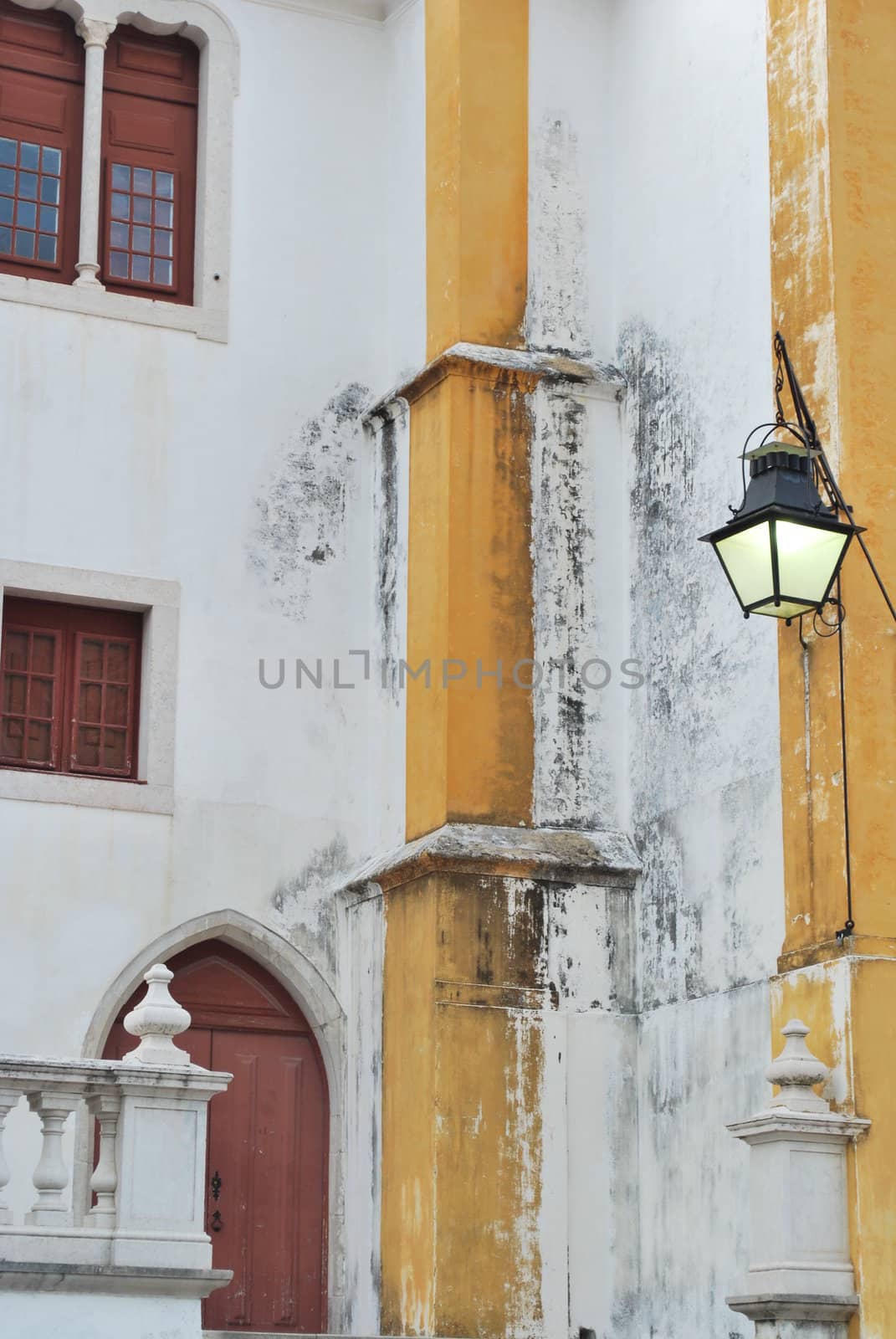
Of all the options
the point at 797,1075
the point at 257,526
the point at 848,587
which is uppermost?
the point at 257,526

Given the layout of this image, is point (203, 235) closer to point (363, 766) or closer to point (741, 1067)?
point (363, 766)

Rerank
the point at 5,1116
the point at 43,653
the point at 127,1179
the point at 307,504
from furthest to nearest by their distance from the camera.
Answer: the point at 307,504
the point at 43,653
the point at 5,1116
the point at 127,1179

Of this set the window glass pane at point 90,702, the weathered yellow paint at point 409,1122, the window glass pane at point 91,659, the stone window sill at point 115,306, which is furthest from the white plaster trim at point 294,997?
the stone window sill at point 115,306

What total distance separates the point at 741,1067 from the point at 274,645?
444 centimetres

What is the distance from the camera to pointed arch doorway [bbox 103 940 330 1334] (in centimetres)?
1451

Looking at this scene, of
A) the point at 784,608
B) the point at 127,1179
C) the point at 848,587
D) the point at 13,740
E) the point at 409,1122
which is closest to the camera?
the point at 127,1179

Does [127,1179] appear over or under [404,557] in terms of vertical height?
under

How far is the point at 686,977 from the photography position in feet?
45.1

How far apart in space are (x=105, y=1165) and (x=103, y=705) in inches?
198

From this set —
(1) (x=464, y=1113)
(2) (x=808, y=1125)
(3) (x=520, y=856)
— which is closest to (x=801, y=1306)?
(2) (x=808, y=1125)

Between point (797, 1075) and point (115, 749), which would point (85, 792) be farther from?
point (797, 1075)

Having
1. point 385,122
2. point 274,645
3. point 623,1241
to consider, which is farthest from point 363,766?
point 385,122

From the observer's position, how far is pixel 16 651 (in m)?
14.9

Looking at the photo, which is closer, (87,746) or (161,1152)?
(161,1152)
